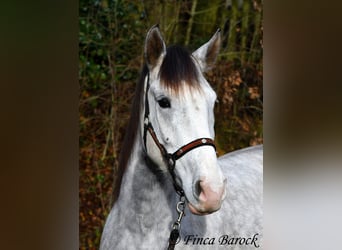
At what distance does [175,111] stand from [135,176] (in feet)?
1.04

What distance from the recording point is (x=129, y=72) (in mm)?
2025

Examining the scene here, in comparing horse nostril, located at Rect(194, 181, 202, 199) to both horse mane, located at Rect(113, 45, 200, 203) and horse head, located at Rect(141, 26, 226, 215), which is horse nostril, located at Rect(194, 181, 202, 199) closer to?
horse head, located at Rect(141, 26, 226, 215)

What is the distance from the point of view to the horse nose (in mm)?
1702

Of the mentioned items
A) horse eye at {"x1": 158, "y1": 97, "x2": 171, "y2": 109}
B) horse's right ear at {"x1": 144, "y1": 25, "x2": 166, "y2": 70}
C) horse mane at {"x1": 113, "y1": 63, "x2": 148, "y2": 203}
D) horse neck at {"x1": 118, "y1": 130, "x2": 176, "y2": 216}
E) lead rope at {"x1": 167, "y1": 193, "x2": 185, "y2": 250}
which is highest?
horse's right ear at {"x1": 144, "y1": 25, "x2": 166, "y2": 70}

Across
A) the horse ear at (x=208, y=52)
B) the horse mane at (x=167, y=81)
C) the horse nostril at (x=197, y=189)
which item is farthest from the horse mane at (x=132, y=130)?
the horse nostril at (x=197, y=189)

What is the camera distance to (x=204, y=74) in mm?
1955

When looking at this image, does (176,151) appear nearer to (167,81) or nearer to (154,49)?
(167,81)

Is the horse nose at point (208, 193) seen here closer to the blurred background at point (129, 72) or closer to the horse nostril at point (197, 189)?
the horse nostril at point (197, 189)

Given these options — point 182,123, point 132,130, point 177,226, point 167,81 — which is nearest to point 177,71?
point 167,81

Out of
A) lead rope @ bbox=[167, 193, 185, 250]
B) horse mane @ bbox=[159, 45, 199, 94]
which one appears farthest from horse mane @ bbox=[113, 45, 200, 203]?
lead rope @ bbox=[167, 193, 185, 250]

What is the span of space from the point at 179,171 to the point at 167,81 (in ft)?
1.11

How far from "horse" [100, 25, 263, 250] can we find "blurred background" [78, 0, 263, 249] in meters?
0.07
